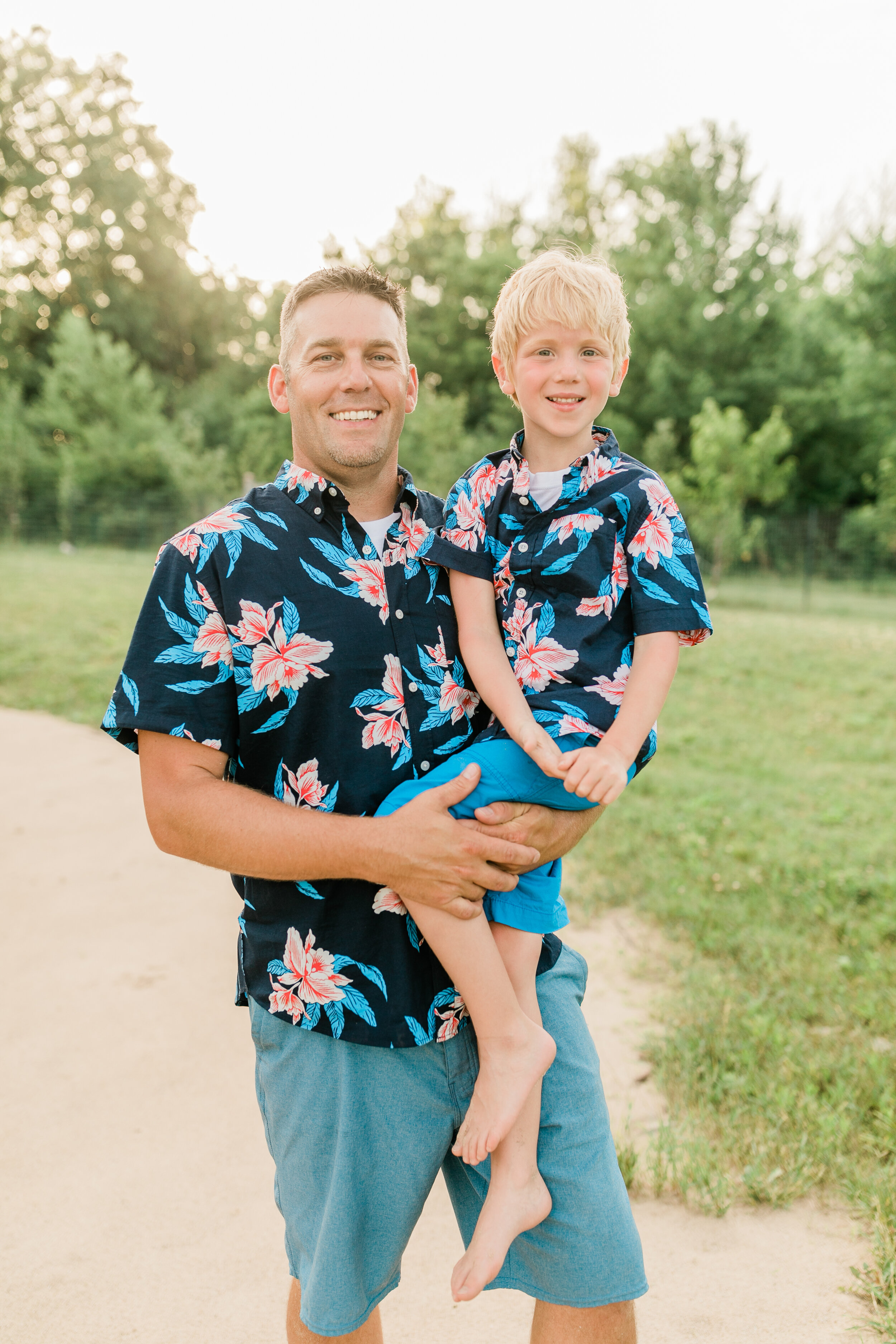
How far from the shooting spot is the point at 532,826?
1.80 metres

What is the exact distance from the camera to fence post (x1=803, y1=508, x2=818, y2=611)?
20.3 metres

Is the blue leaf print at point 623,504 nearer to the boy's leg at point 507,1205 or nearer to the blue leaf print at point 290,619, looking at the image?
the blue leaf print at point 290,619

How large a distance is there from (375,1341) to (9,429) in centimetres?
3070

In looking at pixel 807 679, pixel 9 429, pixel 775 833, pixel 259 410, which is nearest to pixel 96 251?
pixel 259 410

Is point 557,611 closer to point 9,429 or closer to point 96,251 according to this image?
point 9,429

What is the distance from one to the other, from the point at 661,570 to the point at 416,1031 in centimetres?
98

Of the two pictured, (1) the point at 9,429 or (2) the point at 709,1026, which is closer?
(2) the point at 709,1026

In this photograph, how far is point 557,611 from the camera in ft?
6.44

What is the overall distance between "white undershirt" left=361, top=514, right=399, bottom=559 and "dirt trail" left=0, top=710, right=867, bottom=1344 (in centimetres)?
203

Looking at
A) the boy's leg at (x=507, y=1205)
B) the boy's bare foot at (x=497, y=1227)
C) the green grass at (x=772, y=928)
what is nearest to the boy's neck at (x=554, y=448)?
the boy's leg at (x=507, y=1205)

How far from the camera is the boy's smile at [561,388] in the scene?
2.09m

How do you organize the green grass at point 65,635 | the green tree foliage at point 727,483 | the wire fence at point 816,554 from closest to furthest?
the green grass at point 65,635, the green tree foliage at point 727,483, the wire fence at point 816,554

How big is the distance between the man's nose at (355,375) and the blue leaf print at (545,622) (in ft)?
1.87

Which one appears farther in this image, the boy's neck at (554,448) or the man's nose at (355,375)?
the boy's neck at (554,448)
